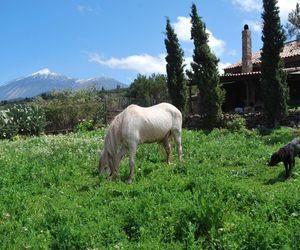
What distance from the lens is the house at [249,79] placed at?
30609 millimetres

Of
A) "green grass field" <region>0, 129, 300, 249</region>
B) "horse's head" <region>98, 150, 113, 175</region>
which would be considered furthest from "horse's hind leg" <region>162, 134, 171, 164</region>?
"horse's head" <region>98, 150, 113, 175</region>

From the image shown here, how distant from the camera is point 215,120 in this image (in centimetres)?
2569

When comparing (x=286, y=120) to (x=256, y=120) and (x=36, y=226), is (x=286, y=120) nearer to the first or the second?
(x=256, y=120)

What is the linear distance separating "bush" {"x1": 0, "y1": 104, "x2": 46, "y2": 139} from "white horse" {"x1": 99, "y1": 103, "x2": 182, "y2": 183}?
50.2ft

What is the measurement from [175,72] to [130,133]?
18.5 meters

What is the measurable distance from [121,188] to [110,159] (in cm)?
179

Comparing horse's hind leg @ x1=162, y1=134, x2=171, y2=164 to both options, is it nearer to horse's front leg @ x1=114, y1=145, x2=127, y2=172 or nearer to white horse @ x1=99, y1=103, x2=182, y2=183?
white horse @ x1=99, y1=103, x2=182, y2=183

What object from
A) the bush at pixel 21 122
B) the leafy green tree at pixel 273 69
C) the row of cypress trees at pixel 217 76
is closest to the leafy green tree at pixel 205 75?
the row of cypress trees at pixel 217 76

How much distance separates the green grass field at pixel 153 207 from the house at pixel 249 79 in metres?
18.0

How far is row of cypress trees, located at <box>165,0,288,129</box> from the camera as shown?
965 inches

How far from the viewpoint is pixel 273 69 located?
24.8 metres

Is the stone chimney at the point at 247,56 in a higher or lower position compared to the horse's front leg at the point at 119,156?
higher

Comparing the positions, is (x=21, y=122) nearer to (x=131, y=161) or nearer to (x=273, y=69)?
(x=273, y=69)

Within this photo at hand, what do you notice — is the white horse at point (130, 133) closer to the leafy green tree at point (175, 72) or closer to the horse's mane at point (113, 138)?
the horse's mane at point (113, 138)
